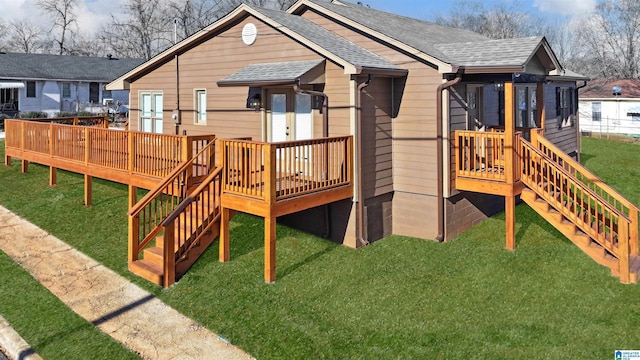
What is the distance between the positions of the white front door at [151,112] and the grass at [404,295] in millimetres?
4183

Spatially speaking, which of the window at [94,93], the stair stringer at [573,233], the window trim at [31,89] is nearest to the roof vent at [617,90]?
the stair stringer at [573,233]

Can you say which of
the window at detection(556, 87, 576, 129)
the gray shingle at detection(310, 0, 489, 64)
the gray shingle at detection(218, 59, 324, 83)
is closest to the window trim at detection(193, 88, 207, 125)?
the gray shingle at detection(218, 59, 324, 83)

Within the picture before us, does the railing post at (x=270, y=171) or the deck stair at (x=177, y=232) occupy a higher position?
the railing post at (x=270, y=171)

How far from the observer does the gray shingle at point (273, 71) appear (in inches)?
423

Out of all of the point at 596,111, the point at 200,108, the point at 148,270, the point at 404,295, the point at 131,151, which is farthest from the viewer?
the point at 596,111

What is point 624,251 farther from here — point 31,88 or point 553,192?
point 31,88

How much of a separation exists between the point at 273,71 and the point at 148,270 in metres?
4.99

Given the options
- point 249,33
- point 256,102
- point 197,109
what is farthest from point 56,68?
point 256,102

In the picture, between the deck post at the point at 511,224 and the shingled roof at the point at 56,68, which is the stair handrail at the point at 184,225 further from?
the shingled roof at the point at 56,68

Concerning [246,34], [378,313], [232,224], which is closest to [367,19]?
[246,34]

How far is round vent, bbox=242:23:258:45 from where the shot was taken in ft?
41.3

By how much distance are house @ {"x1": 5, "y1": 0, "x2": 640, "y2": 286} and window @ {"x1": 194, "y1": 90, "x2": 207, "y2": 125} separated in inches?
17.4

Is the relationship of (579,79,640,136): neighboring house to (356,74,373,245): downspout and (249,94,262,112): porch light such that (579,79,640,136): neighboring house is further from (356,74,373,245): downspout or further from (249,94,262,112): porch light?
(249,94,262,112): porch light

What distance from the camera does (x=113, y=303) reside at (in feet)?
28.7
